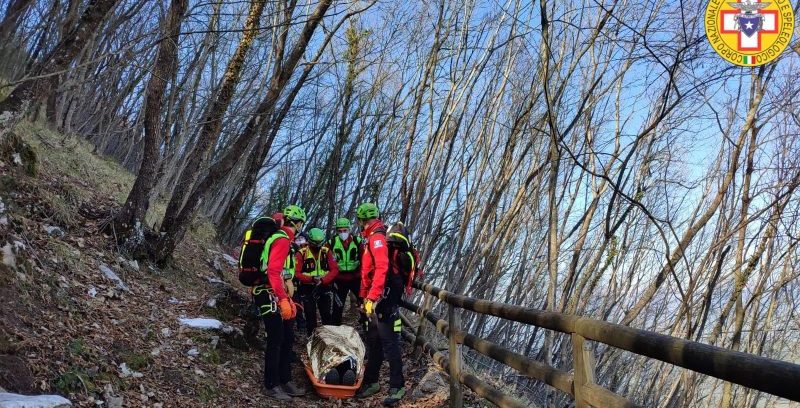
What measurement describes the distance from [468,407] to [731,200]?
6616mm

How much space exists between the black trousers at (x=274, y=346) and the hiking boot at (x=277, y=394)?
1.7 inches

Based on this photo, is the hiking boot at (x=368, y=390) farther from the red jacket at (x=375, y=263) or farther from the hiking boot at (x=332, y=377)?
the red jacket at (x=375, y=263)

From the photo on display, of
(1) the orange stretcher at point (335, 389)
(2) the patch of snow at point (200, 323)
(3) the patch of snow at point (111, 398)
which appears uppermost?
(2) the patch of snow at point (200, 323)

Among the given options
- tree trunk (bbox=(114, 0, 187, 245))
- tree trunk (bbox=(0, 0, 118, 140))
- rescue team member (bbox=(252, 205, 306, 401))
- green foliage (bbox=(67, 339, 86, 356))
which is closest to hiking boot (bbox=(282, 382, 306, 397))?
rescue team member (bbox=(252, 205, 306, 401))

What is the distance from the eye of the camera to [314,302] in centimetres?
847

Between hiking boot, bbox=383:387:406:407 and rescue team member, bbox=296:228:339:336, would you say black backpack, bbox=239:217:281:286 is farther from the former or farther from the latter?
hiking boot, bbox=383:387:406:407

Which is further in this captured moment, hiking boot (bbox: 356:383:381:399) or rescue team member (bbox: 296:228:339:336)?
rescue team member (bbox: 296:228:339:336)

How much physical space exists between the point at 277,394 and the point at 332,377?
621 millimetres

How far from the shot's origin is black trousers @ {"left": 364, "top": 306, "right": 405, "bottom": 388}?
6.32 meters

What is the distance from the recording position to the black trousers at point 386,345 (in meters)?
6.32

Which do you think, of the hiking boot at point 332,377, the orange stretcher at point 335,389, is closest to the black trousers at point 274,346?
the orange stretcher at point 335,389

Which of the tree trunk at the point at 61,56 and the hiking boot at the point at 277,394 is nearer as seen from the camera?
the tree trunk at the point at 61,56

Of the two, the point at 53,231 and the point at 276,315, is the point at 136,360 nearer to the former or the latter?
the point at 276,315

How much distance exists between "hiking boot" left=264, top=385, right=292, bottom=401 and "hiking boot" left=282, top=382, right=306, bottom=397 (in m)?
0.13
